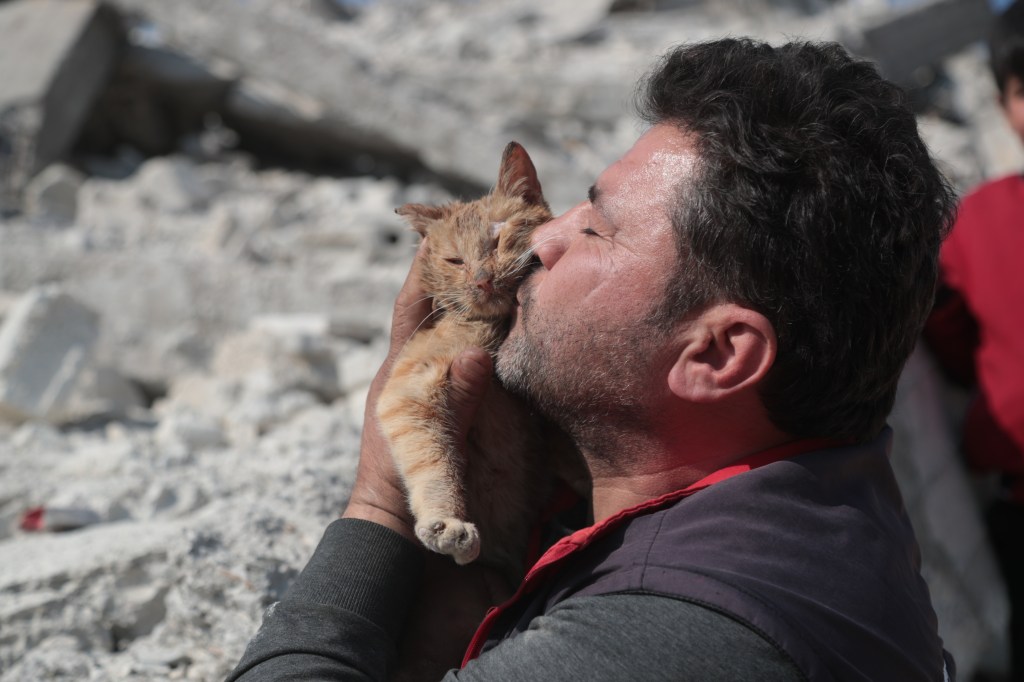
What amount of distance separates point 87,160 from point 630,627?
25.6ft

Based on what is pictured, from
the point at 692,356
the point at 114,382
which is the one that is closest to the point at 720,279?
the point at 692,356

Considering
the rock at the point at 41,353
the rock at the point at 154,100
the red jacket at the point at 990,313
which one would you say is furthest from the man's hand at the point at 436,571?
the rock at the point at 154,100

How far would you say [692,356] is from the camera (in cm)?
168

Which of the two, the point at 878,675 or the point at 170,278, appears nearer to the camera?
the point at 878,675

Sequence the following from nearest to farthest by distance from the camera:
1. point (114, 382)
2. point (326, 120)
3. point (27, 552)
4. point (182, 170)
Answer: point (27, 552)
point (114, 382)
point (182, 170)
point (326, 120)

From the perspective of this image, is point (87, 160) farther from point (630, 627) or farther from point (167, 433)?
point (630, 627)

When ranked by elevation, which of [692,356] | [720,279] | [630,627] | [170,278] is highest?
[720,279]

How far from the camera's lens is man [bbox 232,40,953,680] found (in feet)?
4.57

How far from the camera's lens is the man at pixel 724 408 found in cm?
139

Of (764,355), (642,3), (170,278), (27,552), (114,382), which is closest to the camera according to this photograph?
(764,355)

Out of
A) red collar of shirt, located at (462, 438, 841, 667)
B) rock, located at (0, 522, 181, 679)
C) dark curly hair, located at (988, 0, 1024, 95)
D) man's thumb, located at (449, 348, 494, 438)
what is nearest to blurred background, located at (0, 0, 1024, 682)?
rock, located at (0, 522, 181, 679)

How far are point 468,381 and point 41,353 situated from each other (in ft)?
8.90

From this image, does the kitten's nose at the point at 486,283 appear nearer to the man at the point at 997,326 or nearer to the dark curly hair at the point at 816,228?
the dark curly hair at the point at 816,228

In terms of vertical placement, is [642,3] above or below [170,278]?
above
